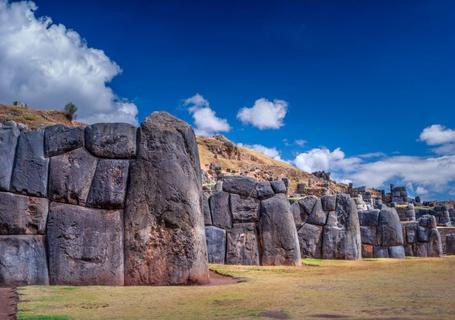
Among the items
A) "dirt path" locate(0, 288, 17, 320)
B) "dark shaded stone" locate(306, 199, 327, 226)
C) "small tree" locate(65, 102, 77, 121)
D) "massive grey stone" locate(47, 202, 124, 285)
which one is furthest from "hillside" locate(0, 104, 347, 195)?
"dirt path" locate(0, 288, 17, 320)

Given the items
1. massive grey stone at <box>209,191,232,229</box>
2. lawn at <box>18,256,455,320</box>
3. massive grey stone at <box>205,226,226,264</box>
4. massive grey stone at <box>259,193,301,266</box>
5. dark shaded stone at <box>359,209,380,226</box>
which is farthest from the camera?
dark shaded stone at <box>359,209,380,226</box>

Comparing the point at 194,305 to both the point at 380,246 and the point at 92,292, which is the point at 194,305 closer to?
the point at 92,292

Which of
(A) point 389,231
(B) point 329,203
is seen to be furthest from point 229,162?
(B) point 329,203

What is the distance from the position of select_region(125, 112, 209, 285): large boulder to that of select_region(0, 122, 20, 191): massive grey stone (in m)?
2.36

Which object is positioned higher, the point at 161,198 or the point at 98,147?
the point at 98,147

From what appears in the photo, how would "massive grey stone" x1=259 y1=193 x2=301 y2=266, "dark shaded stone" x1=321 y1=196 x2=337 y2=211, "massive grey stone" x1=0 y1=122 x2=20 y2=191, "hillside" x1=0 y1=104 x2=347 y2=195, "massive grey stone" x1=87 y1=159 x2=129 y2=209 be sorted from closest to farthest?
1. "massive grey stone" x1=0 y1=122 x2=20 y2=191
2. "massive grey stone" x1=87 y1=159 x2=129 y2=209
3. "massive grey stone" x1=259 y1=193 x2=301 y2=266
4. "dark shaded stone" x1=321 y1=196 x2=337 y2=211
5. "hillside" x1=0 y1=104 x2=347 y2=195

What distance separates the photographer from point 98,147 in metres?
11.1

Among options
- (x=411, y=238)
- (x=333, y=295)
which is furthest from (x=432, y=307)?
(x=411, y=238)

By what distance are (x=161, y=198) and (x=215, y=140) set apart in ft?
295

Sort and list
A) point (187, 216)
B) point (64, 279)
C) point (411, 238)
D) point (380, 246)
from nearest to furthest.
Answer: point (64, 279) → point (187, 216) → point (380, 246) → point (411, 238)

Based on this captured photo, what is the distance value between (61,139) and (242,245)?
8393mm

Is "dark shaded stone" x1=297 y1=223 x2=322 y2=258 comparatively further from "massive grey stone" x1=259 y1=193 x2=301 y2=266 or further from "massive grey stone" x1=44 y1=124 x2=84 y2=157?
"massive grey stone" x1=44 y1=124 x2=84 y2=157

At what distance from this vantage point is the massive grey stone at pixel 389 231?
2491cm

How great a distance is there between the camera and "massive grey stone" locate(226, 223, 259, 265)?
17.5 m
